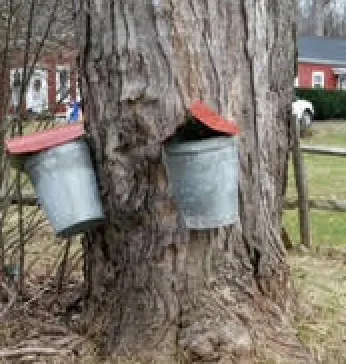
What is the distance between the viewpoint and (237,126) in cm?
360

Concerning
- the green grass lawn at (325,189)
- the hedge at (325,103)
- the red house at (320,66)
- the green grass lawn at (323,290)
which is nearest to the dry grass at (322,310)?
the green grass lawn at (323,290)

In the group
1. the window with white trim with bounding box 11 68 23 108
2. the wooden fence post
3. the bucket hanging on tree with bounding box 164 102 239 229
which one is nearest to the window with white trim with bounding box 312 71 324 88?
the wooden fence post

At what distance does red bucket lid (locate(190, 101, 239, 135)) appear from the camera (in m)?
3.20

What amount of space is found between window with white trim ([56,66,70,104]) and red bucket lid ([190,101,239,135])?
1.63 m

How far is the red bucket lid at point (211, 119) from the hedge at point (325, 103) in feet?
102

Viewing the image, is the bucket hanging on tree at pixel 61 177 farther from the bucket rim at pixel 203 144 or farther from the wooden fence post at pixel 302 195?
the wooden fence post at pixel 302 195

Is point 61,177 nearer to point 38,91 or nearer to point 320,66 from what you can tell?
point 38,91

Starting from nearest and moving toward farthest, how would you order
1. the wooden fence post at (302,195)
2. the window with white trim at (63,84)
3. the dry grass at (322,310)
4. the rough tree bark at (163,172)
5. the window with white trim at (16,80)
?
the rough tree bark at (163,172), the dry grass at (322,310), the window with white trim at (16,80), the window with white trim at (63,84), the wooden fence post at (302,195)

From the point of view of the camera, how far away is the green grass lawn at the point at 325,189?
8209 mm

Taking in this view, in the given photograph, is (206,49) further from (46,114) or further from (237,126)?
(46,114)

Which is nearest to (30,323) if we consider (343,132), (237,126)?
(237,126)

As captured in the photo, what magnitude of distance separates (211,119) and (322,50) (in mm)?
45220

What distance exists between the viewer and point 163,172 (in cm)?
349

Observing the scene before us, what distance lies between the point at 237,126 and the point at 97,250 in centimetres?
82
